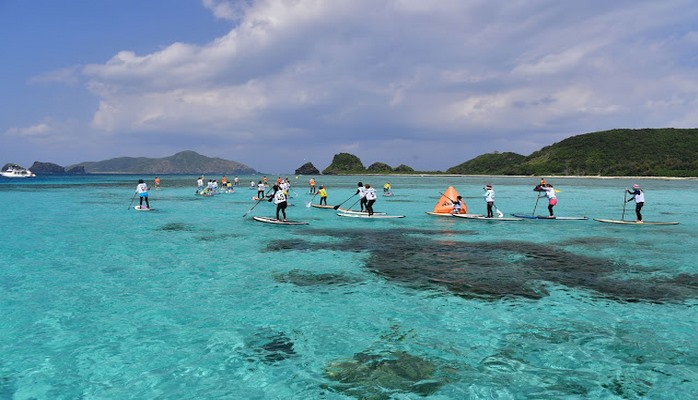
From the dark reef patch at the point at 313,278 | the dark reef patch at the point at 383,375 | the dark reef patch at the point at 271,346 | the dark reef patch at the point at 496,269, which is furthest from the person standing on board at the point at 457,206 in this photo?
the dark reef patch at the point at 383,375

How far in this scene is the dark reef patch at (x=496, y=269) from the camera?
1324 centimetres

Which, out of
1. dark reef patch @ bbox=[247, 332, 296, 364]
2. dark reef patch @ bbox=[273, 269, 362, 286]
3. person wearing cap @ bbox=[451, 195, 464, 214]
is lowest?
dark reef patch @ bbox=[247, 332, 296, 364]

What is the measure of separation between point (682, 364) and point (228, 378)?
Answer: 27.5 ft

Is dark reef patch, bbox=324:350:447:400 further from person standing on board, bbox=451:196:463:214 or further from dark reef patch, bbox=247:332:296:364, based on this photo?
person standing on board, bbox=451:196:463:214

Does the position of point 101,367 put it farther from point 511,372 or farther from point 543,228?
point 543,228

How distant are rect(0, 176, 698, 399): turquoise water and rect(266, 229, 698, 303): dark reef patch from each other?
0.11 m

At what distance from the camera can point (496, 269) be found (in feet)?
52.6

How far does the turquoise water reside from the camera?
300 inches

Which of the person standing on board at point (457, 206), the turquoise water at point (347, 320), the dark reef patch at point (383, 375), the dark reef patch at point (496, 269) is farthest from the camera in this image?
the person standing on board at point (457, 206)

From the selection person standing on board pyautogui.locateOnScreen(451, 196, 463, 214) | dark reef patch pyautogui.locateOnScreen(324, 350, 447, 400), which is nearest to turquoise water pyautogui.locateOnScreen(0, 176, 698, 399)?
dark reef patch pyautogui.locateOnScreen(324, 350, 447, 400)

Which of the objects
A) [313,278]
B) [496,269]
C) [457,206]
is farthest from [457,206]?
[313,278]

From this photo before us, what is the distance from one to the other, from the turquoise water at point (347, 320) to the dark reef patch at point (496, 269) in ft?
0.36

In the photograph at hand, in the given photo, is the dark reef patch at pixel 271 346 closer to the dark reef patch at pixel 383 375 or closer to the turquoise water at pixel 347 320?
the turquoise water at pixel 347 320

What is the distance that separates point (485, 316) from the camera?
10.9 metres
